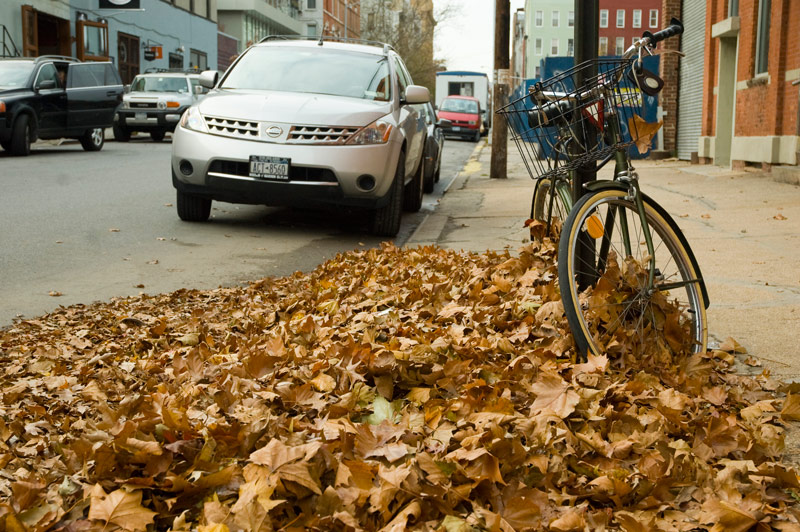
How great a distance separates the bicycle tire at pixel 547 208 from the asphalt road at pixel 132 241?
2.25 meters

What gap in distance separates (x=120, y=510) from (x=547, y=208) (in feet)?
10.8

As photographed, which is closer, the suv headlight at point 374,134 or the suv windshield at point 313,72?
the suv headlight at point 374,134

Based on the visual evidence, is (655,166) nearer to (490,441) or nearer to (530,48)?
(490,441)

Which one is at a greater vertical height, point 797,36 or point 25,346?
point 797,36

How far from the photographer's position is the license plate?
27.0ft

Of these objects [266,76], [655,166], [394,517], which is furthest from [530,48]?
[394,517]

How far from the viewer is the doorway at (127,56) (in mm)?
38781

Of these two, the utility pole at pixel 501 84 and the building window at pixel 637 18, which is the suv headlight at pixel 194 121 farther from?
the building window at pixel 637 18

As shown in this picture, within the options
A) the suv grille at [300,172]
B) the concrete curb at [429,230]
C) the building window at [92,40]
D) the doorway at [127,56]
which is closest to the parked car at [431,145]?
the concrete curb at [429,230]

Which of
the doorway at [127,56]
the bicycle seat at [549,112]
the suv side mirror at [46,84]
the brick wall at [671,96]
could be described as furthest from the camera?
the doorway at [127,56]

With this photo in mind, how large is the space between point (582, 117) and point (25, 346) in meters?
2.79

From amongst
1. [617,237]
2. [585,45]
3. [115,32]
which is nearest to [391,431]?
[617,237]

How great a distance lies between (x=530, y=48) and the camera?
118 metres

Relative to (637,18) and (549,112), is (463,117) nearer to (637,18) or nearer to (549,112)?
(549,112)
